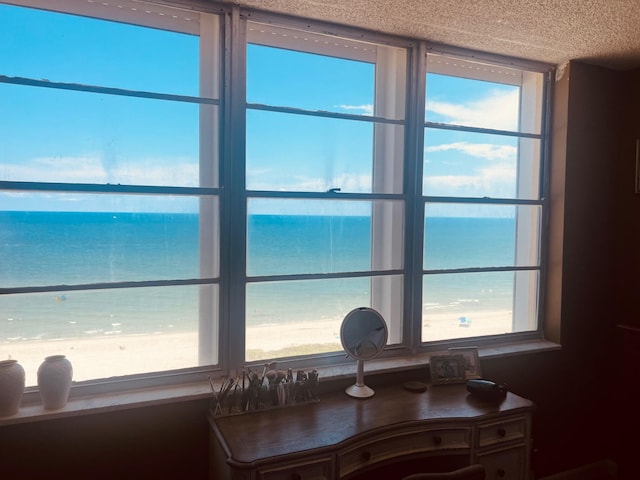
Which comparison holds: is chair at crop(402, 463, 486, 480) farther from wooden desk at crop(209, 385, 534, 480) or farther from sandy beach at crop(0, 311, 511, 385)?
sandy beach at crop(0, 311, 511, 385)

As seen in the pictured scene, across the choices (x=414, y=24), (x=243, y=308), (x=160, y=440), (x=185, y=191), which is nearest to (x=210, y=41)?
(x=185, y=191)

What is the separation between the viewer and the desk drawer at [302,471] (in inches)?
61.4

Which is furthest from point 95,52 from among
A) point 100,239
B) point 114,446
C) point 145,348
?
point 114,446

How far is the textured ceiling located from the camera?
2006 mm

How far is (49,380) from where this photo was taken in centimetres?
171

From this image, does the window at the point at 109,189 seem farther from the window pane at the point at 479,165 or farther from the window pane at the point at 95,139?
the window pane at the point at 479,165

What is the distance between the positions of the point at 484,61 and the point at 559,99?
0.57 metres

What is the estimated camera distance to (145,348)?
2049mm

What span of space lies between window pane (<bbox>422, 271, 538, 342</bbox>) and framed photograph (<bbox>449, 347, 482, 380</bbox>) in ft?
0.69

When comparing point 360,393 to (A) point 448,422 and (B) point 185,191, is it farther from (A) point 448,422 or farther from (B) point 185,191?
(B) point 185,191

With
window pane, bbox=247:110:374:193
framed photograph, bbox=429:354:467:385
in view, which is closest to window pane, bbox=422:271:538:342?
framed photograph, bbox=429:354:467:385

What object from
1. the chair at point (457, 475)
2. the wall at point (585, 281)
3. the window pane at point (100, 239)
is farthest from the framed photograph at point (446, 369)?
the window pane at point (100, 239)

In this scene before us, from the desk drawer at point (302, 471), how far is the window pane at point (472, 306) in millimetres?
1149

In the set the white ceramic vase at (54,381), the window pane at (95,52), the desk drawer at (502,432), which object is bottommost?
the desk drawer at (502,432)
